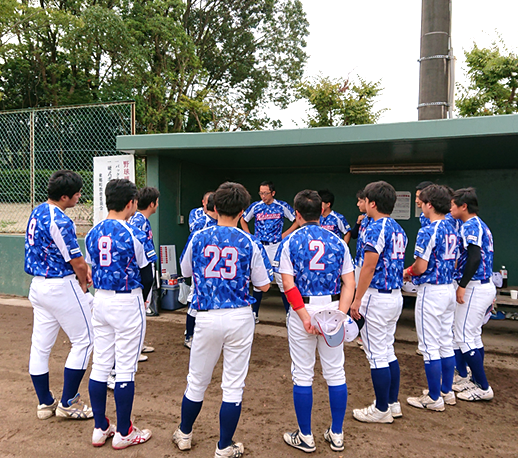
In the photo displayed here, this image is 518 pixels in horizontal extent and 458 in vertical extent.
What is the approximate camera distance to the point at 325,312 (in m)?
2.59

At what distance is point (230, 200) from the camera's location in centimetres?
254

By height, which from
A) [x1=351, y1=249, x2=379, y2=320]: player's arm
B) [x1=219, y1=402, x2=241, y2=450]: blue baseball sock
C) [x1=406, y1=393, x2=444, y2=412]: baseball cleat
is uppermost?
[x1=351, y1=249, x2=379, y2=320]: player's arm

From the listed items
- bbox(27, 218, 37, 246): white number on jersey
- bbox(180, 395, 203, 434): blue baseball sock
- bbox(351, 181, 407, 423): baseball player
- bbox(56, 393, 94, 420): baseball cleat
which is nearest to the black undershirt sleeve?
bbox(351, 181, 407, 423): baseball player

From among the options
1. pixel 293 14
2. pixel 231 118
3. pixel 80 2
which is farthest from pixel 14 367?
pixel 293 14

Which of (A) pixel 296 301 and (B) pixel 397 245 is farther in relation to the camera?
(B) pixel 397 245

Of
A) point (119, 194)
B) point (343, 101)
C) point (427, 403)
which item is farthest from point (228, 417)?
point (343, 101)

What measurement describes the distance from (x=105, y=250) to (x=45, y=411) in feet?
4.87

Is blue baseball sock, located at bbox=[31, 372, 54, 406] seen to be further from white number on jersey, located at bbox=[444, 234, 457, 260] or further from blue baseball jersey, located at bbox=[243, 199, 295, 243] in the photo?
blue baseball jersey, located at bbox=[243, 199, 295, 243]

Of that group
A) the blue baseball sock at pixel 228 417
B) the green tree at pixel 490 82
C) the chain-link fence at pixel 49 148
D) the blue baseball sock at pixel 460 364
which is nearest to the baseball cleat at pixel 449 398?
the blue baseball sock at pixel 460 364

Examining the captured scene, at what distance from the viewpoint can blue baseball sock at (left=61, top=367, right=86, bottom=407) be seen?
Result: 3.12 meters

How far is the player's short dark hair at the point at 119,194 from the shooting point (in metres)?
2.80

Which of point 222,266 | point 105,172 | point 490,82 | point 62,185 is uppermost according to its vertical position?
point 490,82

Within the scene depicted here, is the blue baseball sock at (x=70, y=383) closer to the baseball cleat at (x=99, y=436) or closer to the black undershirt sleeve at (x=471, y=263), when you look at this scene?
the baseball cleat at (x=99, y=436)

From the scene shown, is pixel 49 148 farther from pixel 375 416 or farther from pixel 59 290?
pixel 375 416
